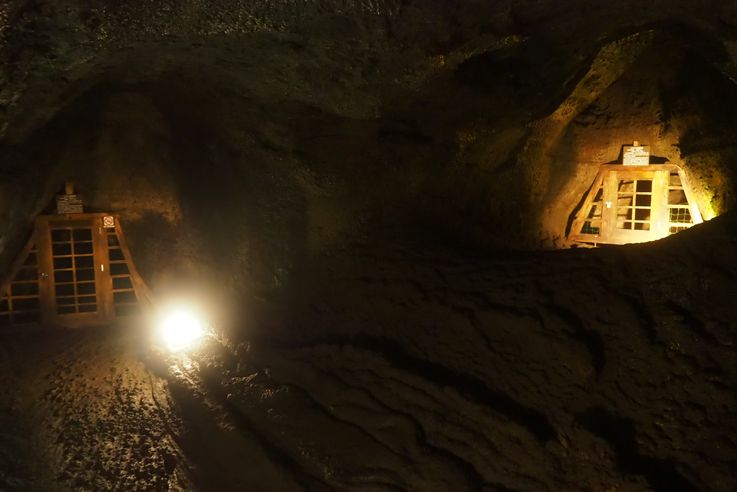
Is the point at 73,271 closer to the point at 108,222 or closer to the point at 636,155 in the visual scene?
the point at 108,222

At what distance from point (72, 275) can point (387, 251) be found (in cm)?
613

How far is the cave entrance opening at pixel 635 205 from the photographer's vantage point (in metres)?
6.70

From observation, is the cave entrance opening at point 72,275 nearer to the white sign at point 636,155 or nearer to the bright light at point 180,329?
the bright light at point 180,329

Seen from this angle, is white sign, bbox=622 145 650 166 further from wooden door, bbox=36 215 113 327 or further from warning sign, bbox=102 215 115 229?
wooden door, bbox=36 215 113 327

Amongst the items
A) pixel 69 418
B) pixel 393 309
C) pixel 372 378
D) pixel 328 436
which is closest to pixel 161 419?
pixel 69 418

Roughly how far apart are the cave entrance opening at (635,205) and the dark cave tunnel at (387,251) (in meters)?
0.25

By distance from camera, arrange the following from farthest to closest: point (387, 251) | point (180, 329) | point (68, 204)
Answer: point (68, 204) → point (180, 329) → point (387, 251)

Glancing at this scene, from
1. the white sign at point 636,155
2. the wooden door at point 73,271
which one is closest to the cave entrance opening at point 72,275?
the wooden door at point 73,271

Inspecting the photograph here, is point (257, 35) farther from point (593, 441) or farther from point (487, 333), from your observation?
point (593, 441)

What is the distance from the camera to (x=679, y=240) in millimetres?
3549

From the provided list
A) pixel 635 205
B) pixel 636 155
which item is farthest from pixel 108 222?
pixel 635 205

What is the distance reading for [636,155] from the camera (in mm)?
6730

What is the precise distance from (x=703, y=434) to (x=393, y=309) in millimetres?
2475

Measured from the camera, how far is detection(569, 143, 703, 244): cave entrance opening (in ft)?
22.0
